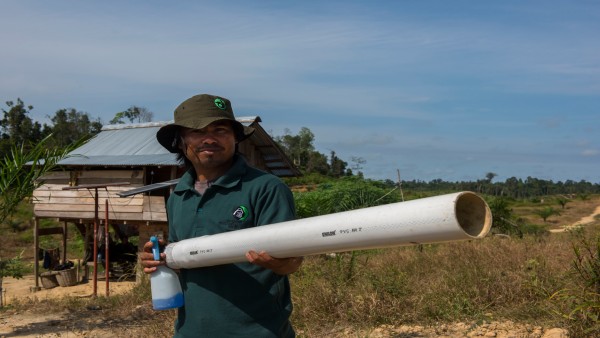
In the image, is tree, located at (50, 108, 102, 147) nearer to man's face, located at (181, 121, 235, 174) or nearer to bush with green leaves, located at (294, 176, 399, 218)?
bush with green leaves, located at (294, 176, 399, 218)

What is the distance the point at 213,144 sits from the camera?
2223 mm

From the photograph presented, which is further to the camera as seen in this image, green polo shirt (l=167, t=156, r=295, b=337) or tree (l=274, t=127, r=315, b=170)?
tree (l=274, t=127, r=315, b=170)

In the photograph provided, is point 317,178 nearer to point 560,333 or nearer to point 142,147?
point 142,147

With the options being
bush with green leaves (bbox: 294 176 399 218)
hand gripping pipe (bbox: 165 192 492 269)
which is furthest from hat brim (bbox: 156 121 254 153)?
bush with green leaves (bbox: 294 176 399 218)

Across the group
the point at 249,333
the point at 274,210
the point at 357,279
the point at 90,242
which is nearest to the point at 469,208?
the point at 274,210

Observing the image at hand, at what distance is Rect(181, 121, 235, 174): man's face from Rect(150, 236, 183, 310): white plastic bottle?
36cm

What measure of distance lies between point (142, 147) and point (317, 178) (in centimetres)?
1329

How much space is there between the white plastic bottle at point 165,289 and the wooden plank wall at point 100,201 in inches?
413

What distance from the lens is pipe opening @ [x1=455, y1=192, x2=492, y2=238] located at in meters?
1.52

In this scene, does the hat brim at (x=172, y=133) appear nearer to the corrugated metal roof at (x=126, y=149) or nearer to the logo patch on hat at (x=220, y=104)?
the logo patch on hat at (x=220, y=104)

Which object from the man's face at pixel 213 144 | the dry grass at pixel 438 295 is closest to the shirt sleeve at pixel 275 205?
the man's face at pixel 213 144

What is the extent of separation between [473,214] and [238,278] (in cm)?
92

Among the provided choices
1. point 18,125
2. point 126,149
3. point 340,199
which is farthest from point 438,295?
point 18,125

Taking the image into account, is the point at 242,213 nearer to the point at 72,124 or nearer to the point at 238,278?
the point at 238,278
